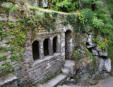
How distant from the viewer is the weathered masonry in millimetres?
4375

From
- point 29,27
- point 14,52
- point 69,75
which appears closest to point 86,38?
point 69,75

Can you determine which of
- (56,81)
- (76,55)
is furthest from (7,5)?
(76,55)

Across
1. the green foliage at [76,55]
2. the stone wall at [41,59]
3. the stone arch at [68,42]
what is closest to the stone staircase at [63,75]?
the stone wall at [41,59]

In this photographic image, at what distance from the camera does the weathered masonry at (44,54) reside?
4.38 m

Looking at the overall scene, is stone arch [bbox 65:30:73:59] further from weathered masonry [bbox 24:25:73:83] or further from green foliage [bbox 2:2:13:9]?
green foliage [bbox 2:2:13:9]

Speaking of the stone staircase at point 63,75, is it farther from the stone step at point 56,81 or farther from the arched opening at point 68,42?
the arched opening at point 68,42

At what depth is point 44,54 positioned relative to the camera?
5.88m

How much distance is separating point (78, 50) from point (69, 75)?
2349 millimetres

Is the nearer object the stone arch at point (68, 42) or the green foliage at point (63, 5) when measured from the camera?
the stone arch at point (68, 42)

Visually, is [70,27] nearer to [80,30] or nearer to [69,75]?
[80,30]

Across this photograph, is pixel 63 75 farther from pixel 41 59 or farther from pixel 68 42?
pixel 68 42

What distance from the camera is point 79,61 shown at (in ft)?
24.0

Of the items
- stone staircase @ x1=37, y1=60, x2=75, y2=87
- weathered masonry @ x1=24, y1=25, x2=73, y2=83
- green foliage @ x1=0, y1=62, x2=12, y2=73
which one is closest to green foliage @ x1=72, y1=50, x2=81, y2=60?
stone staircase @ x1=37, y1=60, x2=75, y2=87

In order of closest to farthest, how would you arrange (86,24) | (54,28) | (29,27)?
(29,27), (54,28), (86,24)
